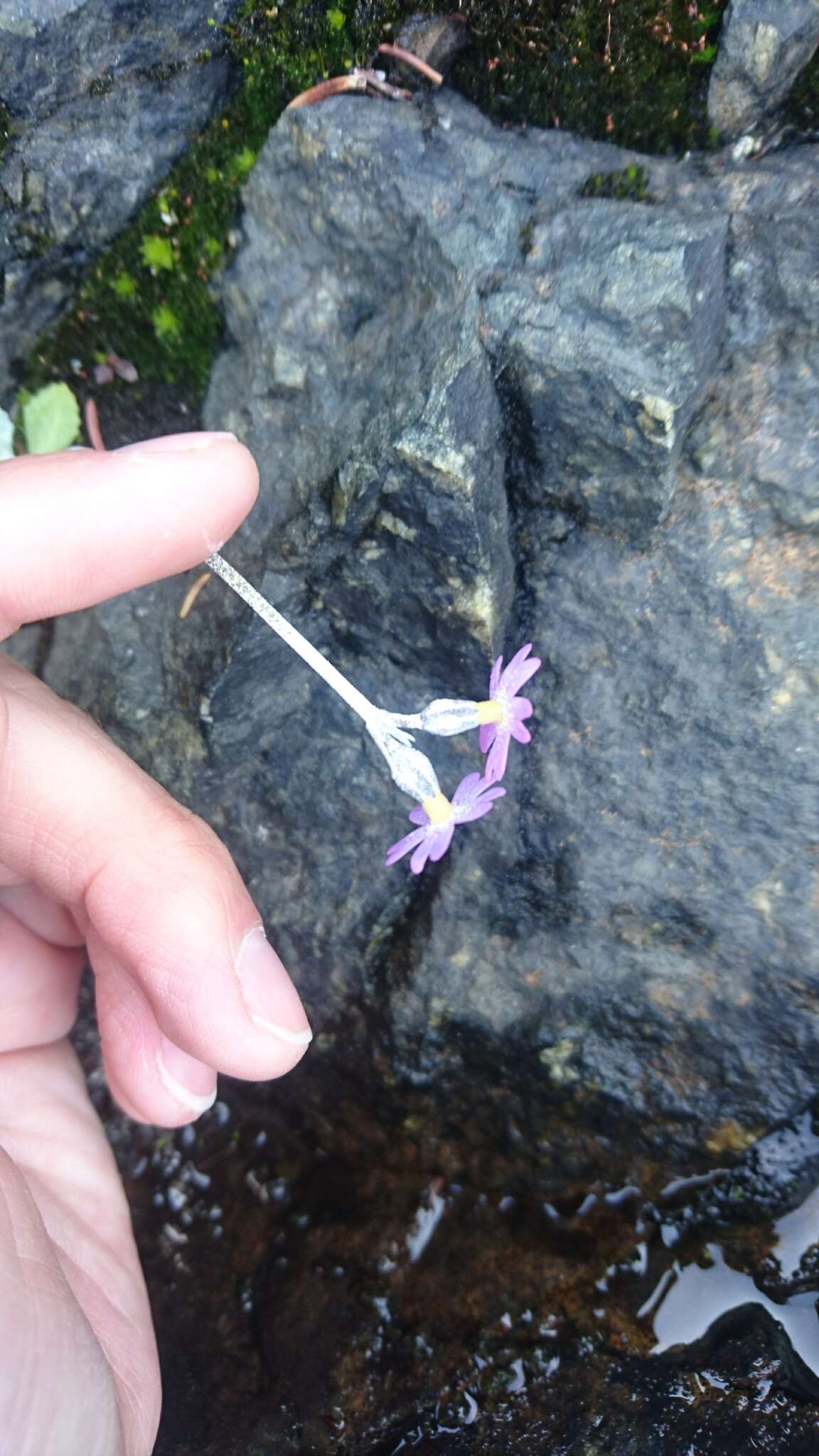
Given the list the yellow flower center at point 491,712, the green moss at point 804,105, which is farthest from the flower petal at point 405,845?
the green moss at point 804,105

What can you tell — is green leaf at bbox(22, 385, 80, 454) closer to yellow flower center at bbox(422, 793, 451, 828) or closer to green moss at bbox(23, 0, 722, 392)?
green moss at bbox(23, 0, 722, 392)

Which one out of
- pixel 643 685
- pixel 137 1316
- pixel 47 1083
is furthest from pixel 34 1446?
pixel 643 685

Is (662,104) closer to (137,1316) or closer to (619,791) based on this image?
(619,791)

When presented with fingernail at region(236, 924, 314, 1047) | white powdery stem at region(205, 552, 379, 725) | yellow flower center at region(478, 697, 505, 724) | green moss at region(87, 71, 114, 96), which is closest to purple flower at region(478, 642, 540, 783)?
yellow flower center at region(478, 697, 505, 724)

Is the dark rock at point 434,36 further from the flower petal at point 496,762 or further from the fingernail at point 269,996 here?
the fingernail at point 269,996

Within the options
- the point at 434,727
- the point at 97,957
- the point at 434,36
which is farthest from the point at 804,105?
the point at 97,957

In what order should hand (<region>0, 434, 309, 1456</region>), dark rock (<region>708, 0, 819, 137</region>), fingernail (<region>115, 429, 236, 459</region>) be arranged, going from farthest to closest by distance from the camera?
dark rock (<region>708, 0, 819, 137</region>) < fingernail (<region>115, 429, 236, 459</region>) < hand (<region>0, 434, 309, 1456</region>)

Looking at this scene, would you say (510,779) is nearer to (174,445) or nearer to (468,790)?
(468,790)
